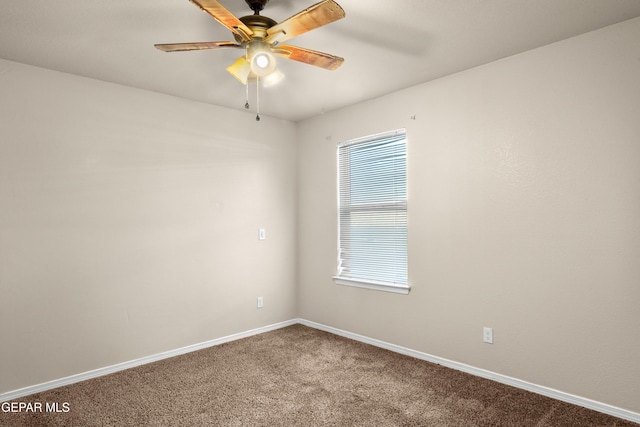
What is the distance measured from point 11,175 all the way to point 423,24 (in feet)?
9.86

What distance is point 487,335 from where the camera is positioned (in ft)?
9.32

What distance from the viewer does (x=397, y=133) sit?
3.46 metres

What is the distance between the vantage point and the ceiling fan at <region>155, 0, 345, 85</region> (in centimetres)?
167

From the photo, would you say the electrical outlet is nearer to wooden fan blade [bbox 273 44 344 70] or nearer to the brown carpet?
the brown carpet

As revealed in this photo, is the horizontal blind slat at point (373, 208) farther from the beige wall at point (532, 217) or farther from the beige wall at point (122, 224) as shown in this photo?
the beige wall at point (122, 224)

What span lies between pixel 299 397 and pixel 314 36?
2.42 m

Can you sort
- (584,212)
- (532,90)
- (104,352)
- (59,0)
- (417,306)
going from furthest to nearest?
(417,306)
(104,352)
(532,90)
(584,212)
(59,0)

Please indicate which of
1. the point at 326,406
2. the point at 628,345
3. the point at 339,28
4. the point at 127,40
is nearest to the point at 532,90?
the point at 339,28

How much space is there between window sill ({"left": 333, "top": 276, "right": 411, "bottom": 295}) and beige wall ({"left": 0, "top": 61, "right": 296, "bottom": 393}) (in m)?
0.80

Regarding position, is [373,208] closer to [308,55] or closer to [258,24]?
[308,55]

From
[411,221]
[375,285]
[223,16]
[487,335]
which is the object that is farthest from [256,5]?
[487,335]

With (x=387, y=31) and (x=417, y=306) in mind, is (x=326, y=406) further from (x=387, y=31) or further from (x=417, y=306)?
(x=387, y=31)

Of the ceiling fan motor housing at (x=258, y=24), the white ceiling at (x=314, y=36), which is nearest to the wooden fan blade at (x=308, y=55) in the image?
the ceiling fan motor housing at (x=258, y=24)

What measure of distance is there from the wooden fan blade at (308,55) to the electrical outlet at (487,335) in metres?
2.21
